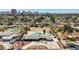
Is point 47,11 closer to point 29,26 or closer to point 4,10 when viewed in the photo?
point 29,26

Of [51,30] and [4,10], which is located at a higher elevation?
[4,10]

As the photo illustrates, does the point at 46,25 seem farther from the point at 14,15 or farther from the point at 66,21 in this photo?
the point at 14,15
